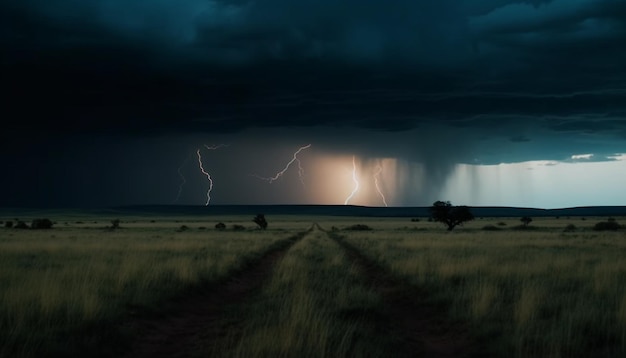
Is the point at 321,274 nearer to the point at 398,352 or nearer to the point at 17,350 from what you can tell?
the point at 398,352

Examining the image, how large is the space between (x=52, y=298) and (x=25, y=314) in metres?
1.50

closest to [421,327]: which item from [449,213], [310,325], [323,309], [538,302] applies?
[323,309]

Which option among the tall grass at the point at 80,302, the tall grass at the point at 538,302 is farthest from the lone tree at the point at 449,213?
the tall grass at the point at 80,302

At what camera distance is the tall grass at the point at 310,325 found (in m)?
8.94

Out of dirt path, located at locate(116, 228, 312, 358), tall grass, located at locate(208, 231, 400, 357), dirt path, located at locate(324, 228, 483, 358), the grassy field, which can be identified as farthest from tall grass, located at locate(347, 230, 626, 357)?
dirt path, located at locate(116, 228, 312, 358)

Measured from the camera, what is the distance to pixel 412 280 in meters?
19.0

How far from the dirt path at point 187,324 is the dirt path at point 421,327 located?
3.56 meters

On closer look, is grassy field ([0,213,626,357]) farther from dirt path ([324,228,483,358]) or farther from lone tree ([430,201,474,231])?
lone tree ([430,201,474,231])

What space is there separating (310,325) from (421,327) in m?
2.71

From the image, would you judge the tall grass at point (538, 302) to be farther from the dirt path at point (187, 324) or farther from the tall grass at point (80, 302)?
the tall grass at point (80, 302)

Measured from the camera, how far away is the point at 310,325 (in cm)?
1058

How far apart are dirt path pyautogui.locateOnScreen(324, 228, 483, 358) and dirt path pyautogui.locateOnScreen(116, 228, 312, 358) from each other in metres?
3.56

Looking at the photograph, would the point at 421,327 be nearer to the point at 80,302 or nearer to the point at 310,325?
the point at 310,325

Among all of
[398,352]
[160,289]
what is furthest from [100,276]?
[398,352]
